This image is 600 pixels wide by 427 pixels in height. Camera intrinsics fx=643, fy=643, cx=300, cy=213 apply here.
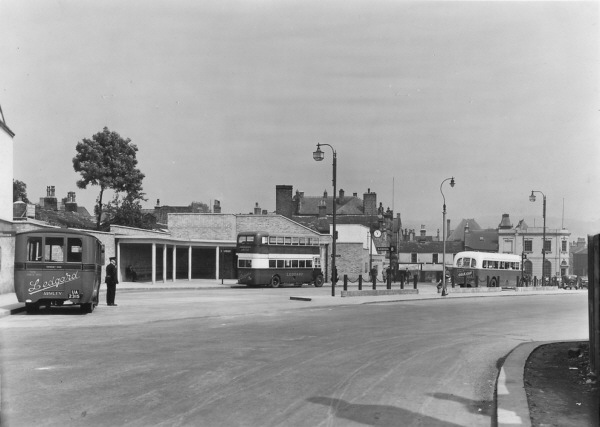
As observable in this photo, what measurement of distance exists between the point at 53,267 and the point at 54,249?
1.80 ft

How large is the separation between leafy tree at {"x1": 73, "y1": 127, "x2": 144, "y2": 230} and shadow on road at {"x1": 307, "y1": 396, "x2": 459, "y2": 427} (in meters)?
49.3

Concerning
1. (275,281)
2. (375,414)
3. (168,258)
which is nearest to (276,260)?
(275,281)

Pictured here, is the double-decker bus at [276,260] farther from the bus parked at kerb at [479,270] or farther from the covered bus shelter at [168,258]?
the bus parked at kerb at [479,270]

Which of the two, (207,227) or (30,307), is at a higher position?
(207,227)

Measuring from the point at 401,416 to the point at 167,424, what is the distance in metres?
2.50

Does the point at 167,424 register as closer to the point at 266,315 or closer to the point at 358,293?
the point at 266,315

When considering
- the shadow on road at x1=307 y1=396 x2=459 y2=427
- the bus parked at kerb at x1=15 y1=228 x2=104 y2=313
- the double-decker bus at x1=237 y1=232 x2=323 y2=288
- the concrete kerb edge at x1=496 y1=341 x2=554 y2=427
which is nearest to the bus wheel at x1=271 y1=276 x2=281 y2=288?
the double-decker bus at x1=237 y1=232 x2=323 y2=288

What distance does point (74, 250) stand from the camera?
19516 mm

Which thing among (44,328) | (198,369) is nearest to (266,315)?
(44,328)

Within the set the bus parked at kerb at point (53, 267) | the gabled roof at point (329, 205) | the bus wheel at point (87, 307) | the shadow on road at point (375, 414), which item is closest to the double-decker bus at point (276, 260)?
the bus wheel at point (87, 307)

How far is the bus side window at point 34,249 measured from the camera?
19.0 meters

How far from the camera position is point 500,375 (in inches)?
358

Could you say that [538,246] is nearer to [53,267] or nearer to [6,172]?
[6,172]

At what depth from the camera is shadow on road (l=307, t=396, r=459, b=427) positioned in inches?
266
